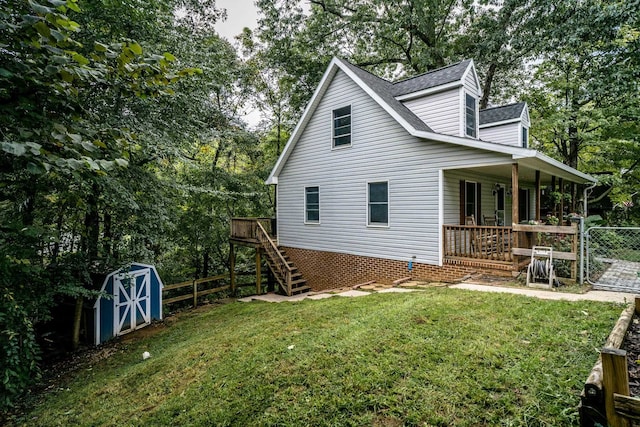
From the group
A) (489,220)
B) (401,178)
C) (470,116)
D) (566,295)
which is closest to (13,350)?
(566,295)

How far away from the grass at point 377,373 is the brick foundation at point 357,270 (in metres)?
2.90

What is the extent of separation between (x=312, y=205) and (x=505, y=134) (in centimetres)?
836

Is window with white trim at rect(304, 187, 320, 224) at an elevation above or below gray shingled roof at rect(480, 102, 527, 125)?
below

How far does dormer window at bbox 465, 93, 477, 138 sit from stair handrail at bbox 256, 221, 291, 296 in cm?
813

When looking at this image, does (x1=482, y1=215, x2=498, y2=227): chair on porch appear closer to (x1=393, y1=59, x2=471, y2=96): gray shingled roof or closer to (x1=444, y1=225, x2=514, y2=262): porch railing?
(x1=444, y1=225, x2=514, y2=262): porch railing

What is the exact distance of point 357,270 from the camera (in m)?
11.2

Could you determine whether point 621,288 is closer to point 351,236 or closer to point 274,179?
point 351,236

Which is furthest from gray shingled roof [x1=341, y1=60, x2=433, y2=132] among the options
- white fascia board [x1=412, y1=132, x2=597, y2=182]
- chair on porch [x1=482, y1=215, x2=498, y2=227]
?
chair on porch [x1=482, y1=215, x2=498, y2=227]

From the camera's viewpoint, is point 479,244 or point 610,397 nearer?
point 610,397

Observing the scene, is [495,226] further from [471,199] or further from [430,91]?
[430,91]

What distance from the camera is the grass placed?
276cm

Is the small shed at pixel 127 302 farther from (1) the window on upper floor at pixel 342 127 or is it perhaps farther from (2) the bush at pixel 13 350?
(1) the window on upper floor at pixel 342 127

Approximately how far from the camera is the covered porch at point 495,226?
7.55 m

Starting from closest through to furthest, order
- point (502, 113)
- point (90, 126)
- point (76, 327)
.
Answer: point (90, 126) < point (76, 327) < point (502, 113)
